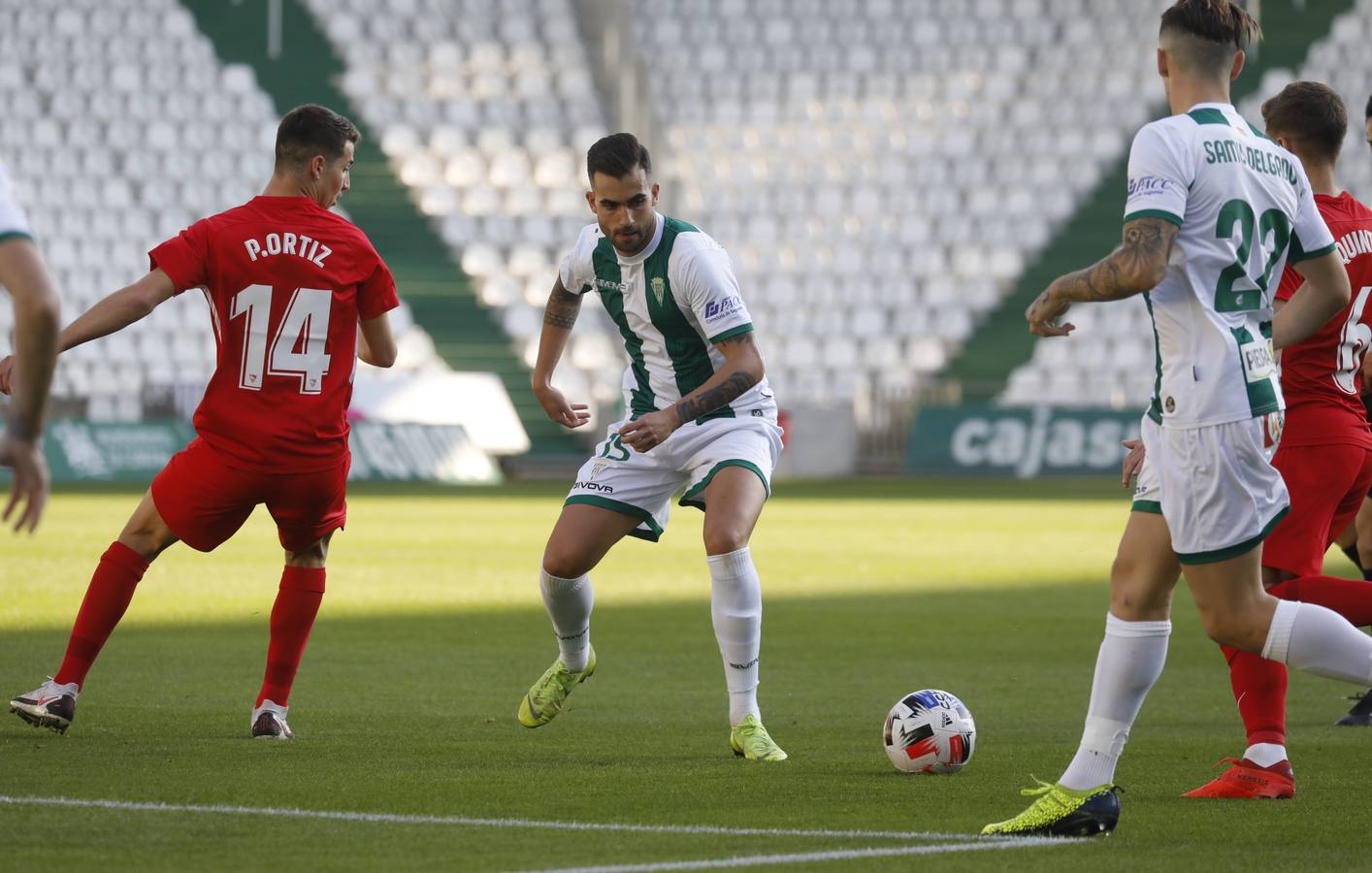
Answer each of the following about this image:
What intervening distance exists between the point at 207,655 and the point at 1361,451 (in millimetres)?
5657

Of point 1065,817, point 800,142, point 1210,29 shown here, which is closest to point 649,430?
point 1065,817

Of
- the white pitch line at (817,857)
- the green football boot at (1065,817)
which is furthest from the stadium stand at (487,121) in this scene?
the white pitch line at (817,857)

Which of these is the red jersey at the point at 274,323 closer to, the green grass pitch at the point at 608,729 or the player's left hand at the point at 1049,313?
the green grass pitch at the point at 608,729

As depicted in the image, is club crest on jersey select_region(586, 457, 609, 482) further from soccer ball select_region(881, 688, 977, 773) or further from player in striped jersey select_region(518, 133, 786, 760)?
soccer ball select_region(881, 688, 977, 773)

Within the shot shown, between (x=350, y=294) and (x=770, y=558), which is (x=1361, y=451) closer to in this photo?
(x=350, y=294)

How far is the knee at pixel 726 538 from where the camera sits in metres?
6.95

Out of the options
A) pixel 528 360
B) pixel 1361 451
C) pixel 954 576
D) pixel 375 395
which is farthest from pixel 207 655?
pixel 528 360

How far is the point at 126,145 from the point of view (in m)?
36.4

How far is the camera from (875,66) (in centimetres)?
3794

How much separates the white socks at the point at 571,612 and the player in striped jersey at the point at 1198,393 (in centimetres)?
265

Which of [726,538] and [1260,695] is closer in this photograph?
[1260,695]

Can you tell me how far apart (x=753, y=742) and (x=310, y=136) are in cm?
261

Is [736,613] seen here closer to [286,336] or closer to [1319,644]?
[286,336]

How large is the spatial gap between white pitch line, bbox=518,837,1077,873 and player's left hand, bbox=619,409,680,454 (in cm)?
205
